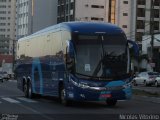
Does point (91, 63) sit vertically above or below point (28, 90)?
above

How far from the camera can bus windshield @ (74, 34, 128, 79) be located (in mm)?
21281

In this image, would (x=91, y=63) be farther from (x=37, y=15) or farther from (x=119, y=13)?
(x=37, y=15)

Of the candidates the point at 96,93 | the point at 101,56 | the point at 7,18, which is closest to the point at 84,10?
the point at 7,18

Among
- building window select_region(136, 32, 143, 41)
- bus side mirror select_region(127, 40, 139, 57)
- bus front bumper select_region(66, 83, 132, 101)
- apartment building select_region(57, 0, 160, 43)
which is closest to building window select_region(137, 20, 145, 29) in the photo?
apartment building select_region(57, 0, 160, 43)

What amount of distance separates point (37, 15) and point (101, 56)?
12111 centimetres

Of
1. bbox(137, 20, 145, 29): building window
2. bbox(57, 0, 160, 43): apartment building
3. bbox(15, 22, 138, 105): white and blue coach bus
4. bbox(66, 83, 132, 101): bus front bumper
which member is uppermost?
bbox(57, 0, 160, 43): apartment building

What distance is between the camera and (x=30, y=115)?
17.8 m

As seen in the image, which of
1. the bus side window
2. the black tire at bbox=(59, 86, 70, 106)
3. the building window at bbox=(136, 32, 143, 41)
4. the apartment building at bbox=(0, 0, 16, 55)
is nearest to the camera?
the bus side window

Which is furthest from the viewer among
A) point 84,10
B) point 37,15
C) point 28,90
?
point 37,15

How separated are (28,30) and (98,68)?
122 meters

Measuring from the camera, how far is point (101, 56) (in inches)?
847

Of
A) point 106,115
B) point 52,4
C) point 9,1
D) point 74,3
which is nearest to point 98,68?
point 106,115

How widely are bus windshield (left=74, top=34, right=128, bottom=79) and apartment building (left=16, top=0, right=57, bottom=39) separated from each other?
382 ft

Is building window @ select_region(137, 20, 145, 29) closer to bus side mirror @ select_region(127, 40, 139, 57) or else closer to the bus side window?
bus side mirror @ select_region(127, 40, 139, 57)
